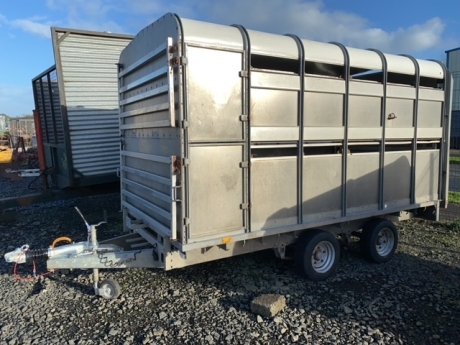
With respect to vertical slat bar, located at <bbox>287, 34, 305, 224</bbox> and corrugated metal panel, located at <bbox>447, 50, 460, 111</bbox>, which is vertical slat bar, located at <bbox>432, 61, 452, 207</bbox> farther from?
corrugated metal panel, located at <bbox>447, 50, 460, 111</bbox>

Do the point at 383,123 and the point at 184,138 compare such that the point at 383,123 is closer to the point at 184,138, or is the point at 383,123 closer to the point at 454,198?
the point at 184,138

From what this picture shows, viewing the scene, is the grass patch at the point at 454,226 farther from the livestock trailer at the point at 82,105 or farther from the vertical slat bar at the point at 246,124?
the livestock trailer at the point at 82,105

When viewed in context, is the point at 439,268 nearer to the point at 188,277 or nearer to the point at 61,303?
the point at 188,277

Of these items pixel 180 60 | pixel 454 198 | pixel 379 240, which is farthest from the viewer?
pixel 454 198

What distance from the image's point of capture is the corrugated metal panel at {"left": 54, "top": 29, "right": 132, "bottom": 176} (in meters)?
7.20

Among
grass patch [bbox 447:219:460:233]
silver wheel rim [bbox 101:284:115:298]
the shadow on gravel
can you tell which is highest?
silver wheel rim [bbox 101:284:115:298]

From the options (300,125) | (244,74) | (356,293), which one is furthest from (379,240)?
(244,74)

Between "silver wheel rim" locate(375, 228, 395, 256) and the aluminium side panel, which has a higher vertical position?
the aluminium side panel

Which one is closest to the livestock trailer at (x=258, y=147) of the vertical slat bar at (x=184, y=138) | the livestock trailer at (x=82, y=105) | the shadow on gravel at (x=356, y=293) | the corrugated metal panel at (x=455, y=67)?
the vertical slat bar at (x=184, y=138)

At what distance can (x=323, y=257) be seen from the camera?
543cm

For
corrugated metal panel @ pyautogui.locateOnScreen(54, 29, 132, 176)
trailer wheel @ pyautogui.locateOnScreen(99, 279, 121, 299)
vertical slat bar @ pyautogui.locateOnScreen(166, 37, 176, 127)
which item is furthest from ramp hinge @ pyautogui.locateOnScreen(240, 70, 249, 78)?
corrugated metal panel @ pyautogui.locateOnScreen(54, 29, 132, 176)

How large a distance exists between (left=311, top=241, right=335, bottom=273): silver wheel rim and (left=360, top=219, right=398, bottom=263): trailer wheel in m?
0.80

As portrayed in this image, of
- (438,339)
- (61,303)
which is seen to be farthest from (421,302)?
(61,303)

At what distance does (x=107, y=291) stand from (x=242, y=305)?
159 centimetres
